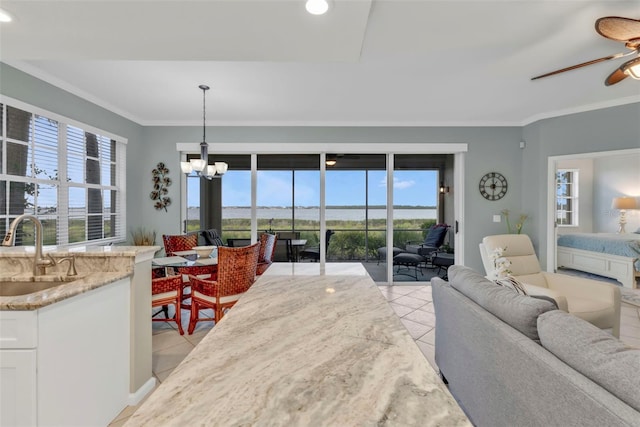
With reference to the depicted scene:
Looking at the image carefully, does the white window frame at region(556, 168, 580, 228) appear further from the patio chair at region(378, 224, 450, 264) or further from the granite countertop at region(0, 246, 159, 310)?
the granite countertop at region(0, 246, 159, 310)

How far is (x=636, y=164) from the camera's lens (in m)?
5.66

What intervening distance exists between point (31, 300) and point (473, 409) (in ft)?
7.47

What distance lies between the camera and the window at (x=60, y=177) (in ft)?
8.79

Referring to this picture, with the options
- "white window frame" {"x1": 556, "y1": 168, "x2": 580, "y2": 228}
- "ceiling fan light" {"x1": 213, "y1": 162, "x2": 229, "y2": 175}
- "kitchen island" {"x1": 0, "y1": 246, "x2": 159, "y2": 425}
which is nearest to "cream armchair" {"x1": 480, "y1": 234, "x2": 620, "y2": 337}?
"kitchen island" {"x1": 0, "y1": 246, "x2": 159, "y2": 425}

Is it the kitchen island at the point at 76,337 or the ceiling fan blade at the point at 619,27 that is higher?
the ceiling fan blade at the point at 619,27

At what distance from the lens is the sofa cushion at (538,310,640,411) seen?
0.87 metres

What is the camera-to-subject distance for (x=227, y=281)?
2.72m

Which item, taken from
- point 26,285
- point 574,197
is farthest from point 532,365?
point 574,197

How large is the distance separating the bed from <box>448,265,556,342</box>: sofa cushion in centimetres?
462

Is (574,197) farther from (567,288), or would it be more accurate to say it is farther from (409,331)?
(409,331)

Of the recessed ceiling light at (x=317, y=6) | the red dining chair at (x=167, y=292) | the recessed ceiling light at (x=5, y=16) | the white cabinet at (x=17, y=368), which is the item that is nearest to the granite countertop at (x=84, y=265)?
the white cabinet at (x=17, y=368)

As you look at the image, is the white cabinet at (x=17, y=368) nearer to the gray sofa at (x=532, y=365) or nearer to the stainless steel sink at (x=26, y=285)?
the stainless steel sink at (x=26, y=285)

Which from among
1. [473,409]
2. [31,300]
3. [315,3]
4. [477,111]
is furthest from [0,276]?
[477,111]

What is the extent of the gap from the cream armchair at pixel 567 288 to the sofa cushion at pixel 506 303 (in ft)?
2.49
